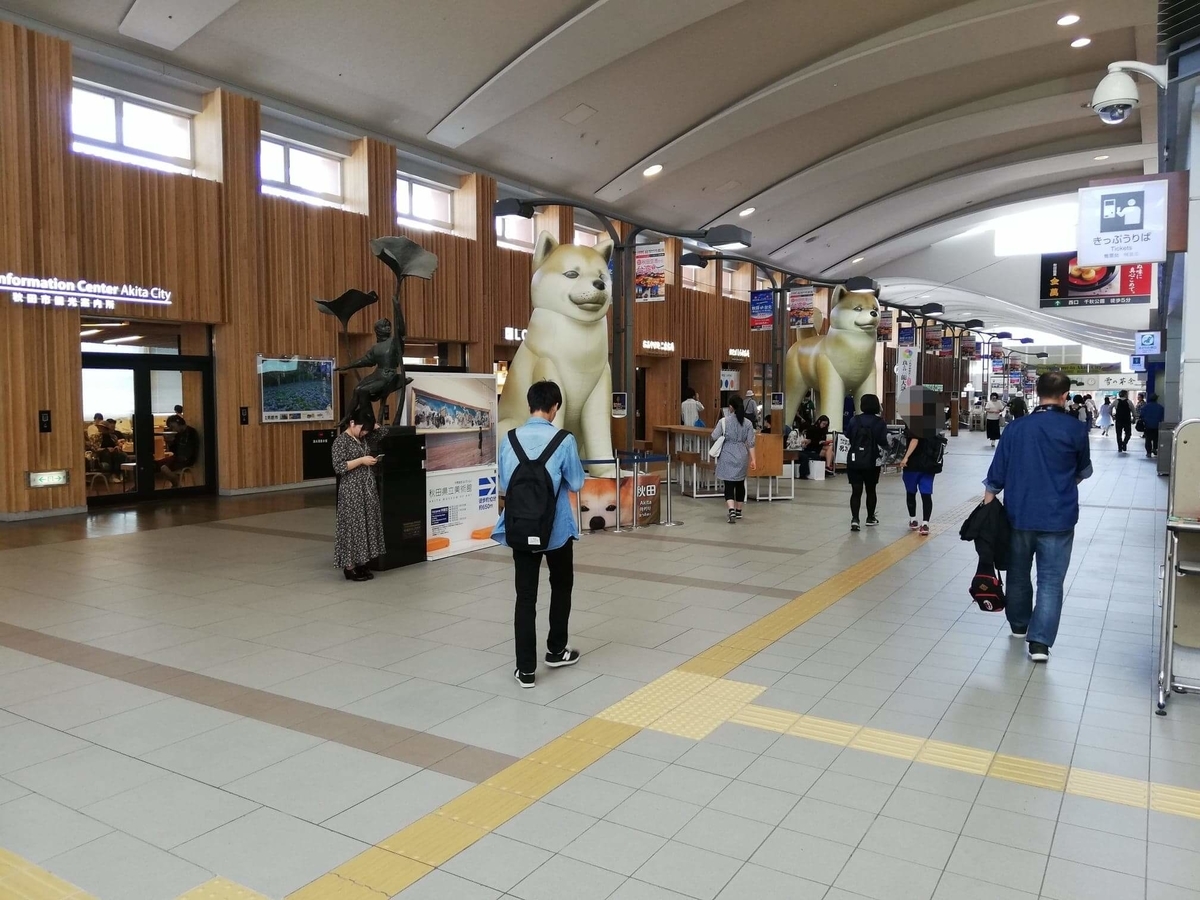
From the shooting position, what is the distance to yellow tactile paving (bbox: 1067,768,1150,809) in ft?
10.5

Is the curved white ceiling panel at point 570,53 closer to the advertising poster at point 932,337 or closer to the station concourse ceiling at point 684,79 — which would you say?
the station concourse ceiling at point 684,79

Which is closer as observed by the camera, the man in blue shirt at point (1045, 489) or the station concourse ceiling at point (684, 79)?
the man in blue shirt at point (1045, 489)

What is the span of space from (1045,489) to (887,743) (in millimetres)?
1961

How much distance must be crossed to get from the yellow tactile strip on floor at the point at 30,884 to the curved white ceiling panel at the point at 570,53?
12041mm

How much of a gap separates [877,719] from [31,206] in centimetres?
1049

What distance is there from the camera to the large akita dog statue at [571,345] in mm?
9953

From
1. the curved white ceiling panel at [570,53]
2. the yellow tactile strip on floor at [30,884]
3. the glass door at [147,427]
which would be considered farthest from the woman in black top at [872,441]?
the glass door at [147,427]

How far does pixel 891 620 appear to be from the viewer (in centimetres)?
579

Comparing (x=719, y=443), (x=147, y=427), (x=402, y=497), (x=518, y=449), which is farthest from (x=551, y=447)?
(x=147, y=427)

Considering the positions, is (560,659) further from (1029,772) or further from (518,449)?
(1029,772)

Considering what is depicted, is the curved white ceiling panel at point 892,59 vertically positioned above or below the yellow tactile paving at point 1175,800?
above

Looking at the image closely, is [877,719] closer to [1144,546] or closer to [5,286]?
[1144,546]

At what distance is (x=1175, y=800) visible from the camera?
319 cm

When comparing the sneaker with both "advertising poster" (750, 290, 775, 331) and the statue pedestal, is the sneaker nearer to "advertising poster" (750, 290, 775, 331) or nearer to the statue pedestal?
the statue pedestal
